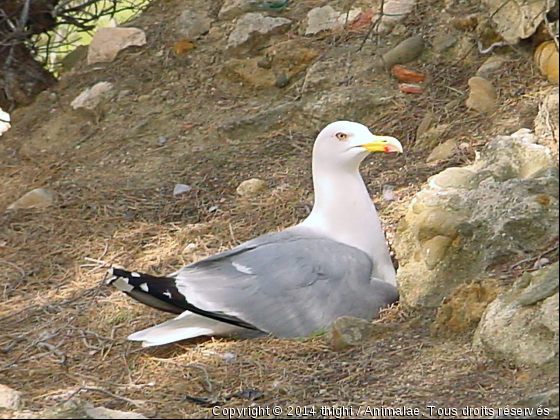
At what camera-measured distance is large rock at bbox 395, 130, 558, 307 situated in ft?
12.1

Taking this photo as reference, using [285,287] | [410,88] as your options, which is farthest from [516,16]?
[285,287]

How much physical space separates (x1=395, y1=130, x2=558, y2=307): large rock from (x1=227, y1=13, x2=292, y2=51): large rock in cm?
247

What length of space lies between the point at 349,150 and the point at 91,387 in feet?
5.26

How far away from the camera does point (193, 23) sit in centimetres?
673

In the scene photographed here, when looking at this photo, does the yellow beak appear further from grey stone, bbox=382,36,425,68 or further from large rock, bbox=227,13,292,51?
large rock, bbox=227,13,292,51

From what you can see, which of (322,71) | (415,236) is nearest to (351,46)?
(322,71)

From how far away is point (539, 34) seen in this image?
188 inches

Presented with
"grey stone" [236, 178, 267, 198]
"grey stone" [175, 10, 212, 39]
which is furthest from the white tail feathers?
"grey stone" [175, 10, 212, 39]

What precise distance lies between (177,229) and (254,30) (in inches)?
69.1

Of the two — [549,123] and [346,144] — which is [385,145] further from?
[549,123]

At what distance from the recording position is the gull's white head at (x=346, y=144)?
4441 mm

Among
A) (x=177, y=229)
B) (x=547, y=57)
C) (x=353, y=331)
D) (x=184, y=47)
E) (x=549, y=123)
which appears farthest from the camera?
(x=184, y=47)

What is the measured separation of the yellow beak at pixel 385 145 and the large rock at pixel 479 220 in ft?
1.02

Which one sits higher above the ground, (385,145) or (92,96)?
(385,145)
